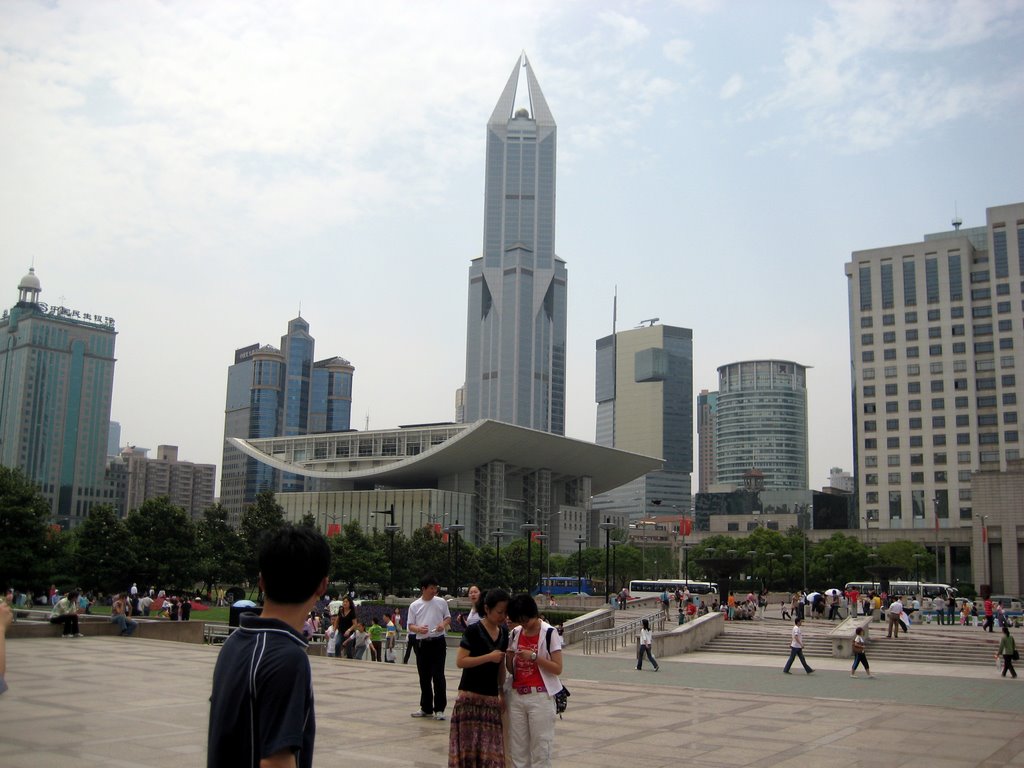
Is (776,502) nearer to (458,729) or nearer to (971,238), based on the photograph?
(971,238)

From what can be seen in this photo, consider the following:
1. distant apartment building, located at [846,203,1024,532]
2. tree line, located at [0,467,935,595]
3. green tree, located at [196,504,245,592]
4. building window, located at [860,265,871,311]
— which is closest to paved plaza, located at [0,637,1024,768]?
tree line, located at [0,467,935,595]

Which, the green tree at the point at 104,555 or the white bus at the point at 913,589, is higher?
the green tree at the point at 104,555

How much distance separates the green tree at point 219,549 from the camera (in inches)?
2046

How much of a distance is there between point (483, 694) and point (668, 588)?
66.6 meters

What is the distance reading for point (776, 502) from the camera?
6299 inches

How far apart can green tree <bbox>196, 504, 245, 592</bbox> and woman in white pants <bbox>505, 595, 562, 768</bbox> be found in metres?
47.2

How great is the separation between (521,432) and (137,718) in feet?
281

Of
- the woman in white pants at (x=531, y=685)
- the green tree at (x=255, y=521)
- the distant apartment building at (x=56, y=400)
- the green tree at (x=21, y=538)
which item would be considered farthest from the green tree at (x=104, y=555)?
the distant apartment building at (x=56, y=400)

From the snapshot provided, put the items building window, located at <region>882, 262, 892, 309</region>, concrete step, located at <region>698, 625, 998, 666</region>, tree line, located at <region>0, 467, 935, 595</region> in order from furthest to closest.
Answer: building window, located at <region>882, 262, 892, 309</region>, tree line, located at <region>0, 467, 935, 595</region>, concrete step, located at <region>698, 625, 998, 666</region>

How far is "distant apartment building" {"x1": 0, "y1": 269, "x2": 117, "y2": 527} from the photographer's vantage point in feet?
496

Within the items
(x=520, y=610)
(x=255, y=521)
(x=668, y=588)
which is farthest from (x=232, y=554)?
(x=520, y=610)

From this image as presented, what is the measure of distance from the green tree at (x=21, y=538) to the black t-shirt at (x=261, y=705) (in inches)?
1529

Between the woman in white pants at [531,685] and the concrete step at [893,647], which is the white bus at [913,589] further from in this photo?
the woman in white pants at [531,685]

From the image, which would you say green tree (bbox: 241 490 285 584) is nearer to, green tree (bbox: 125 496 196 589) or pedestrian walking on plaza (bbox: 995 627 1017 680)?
green tree (bbox: 125 496 196 589)
